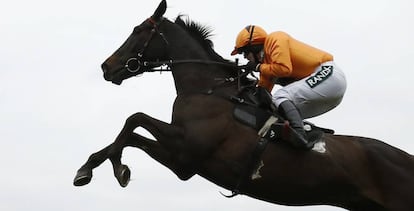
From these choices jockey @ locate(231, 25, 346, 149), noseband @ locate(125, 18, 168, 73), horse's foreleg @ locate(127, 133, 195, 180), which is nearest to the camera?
horse's foreleg @ locate(127, 133, 195, 180)

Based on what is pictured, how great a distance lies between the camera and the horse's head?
16.3 metres

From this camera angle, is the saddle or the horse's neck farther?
the horse's neck

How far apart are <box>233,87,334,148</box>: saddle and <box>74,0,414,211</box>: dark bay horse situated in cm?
10

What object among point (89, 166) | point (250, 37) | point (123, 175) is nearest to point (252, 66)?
point (250, 37)

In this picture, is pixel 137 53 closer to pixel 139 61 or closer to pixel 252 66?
pixel 139 61

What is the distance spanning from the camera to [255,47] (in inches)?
629

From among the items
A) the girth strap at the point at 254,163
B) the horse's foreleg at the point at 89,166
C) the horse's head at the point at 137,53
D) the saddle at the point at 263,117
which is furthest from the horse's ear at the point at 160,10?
the girth strap at the point at 254,163

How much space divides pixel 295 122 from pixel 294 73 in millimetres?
825

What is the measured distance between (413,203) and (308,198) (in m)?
1.59

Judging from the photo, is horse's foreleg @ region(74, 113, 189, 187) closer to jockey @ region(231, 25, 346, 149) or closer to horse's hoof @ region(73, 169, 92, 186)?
horse's hoof @ region(73, 169, 92, 186)

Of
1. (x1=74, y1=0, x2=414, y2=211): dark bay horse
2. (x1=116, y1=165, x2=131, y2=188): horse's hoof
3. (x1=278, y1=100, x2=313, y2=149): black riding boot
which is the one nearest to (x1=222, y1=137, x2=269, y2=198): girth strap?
(x1=74, y1=0, x2=414, y2=211): dark bay horse

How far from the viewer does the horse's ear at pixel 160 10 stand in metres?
16.5

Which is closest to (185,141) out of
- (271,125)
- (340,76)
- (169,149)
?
(169,149)

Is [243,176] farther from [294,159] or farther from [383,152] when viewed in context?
[383,152]
